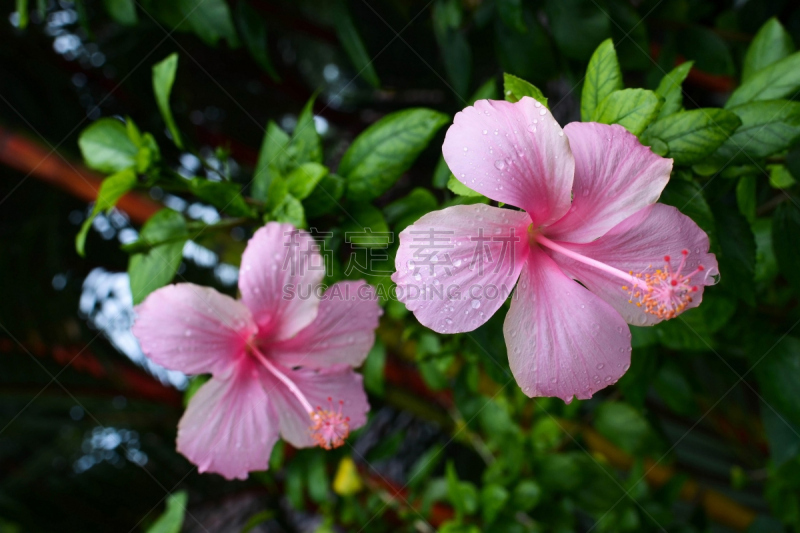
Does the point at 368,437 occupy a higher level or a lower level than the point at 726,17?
lower

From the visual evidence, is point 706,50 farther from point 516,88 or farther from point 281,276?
point 281,276

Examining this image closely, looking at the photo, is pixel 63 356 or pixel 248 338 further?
pixel 63 356

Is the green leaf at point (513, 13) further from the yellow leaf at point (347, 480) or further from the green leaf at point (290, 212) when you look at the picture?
the yellow leaf at point (347, 480)

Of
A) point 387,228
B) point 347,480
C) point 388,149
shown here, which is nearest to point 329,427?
point 387,228

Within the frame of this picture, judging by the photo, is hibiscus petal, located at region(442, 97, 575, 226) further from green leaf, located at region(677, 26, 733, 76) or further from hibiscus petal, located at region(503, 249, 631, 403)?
green leaf, located at region(677, 26, 733, 76)

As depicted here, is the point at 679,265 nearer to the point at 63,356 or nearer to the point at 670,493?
the point at 670,493

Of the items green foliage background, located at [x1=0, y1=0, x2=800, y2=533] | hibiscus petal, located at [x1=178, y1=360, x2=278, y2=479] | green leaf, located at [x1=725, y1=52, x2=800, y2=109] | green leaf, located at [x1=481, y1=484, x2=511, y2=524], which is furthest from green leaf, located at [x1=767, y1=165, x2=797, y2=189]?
hibiscus petal, located at [x1=178, y1=360, x2=278, y2=479]

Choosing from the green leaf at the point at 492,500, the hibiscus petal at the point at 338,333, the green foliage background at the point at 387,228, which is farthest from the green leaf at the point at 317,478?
the hibiscus petal at the point at 338,333

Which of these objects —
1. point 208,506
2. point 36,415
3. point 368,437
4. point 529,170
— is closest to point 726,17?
point 529,170
